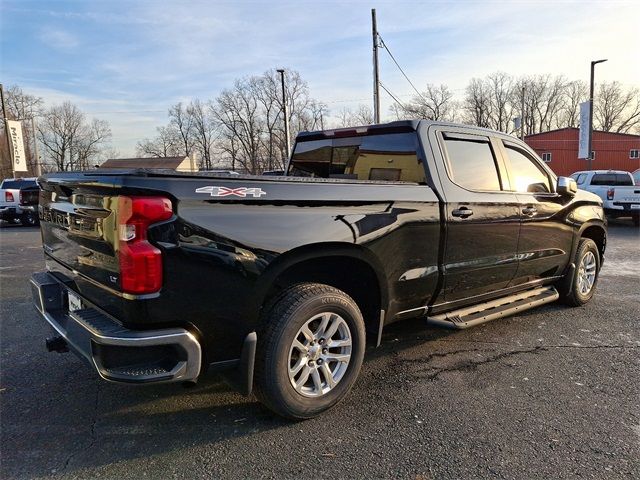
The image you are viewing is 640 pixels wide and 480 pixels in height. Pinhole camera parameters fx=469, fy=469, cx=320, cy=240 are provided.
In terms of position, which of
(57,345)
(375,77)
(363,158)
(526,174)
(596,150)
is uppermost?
(375,77)

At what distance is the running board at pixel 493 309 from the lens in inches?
150

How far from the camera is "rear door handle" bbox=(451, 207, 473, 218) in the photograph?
373 cm

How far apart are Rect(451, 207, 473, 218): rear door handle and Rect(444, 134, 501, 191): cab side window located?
22cm

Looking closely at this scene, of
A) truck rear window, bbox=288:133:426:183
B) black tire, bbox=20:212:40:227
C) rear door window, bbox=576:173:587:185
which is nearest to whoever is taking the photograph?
truck rear window, bbox=288:133:426:183

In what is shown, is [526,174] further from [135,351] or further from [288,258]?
[135,351]

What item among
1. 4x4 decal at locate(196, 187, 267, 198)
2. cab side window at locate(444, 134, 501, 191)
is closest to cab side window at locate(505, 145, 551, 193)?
cab side window at locate(444, 134, 501, 191)

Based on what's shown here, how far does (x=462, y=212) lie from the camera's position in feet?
12.4

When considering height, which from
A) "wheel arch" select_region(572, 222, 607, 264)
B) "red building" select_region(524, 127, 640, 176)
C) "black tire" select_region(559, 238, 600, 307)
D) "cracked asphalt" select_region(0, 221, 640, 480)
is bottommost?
"cracked asphalt" select_region(0, 221, 640, 480)

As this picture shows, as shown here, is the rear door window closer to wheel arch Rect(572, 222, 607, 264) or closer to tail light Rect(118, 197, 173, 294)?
wheel arch Rect(572, 222, 607, 264)

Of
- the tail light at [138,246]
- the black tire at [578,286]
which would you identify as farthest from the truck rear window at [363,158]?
the black tire at [578,286]

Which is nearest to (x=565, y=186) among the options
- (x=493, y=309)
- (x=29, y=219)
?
(x=493, y=309)

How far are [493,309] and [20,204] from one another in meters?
16.9

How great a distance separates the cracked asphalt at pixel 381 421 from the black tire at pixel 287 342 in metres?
0.14

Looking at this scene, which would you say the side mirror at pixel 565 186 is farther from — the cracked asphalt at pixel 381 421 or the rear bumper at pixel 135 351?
the rear bumper at pixel 135 351
